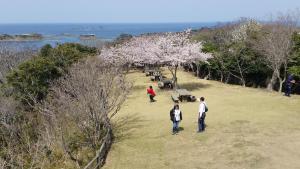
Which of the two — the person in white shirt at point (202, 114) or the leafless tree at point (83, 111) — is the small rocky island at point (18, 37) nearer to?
the leafless tree at point (83, 111)

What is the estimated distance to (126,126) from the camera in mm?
20891

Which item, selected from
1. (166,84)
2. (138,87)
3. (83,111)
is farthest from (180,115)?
(138,87)

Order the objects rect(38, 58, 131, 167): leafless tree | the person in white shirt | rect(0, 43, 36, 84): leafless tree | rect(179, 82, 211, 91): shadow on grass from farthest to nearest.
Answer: rect(0, 43, 36, 84): leafless tree → rect(179, 82, 211, 91): shadow on grass → the person in white shirt → rect(38, 58, 131, 167): leafless tree

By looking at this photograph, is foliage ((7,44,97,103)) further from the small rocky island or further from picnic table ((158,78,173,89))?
the small rocky island

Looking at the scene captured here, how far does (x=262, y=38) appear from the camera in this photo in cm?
2989

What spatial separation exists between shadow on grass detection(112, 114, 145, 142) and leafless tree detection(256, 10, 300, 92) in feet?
40.9

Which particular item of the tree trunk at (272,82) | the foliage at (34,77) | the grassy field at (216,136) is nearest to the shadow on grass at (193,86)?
the grassy field at (216,136)

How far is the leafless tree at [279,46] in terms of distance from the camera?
27.5 m

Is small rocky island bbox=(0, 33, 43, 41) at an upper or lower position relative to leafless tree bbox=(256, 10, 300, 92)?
lower

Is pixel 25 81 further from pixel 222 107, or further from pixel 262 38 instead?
pixel 262 38

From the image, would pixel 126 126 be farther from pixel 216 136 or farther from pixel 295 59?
pixel 295 59

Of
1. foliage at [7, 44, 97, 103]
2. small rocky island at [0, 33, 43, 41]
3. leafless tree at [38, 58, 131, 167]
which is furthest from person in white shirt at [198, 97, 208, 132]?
small rocky island at [0, 33, 43, 41]

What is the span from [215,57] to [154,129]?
57.2ft

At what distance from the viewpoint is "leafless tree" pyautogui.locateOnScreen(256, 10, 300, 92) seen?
27.5 m
